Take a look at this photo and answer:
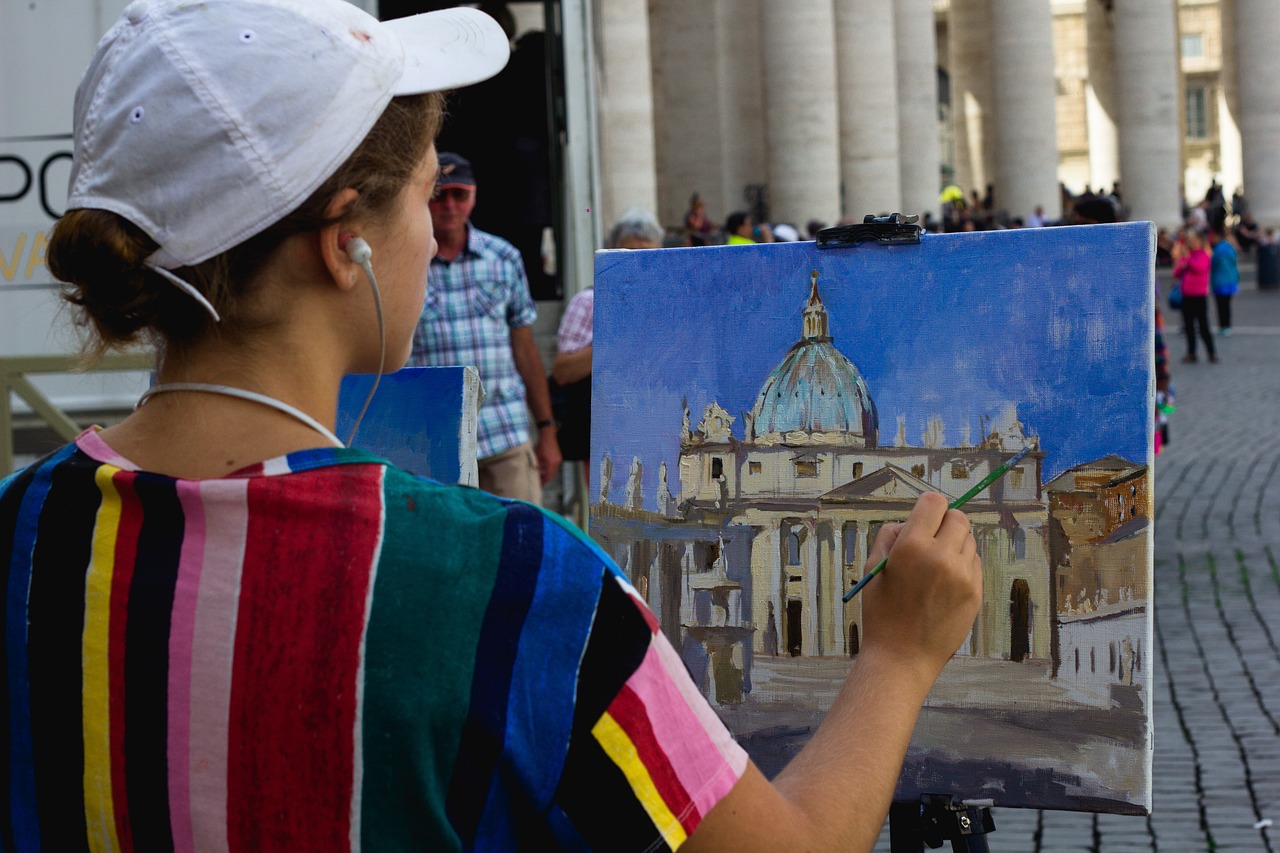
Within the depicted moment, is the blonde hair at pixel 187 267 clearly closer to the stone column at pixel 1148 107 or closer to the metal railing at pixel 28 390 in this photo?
the metal railing at pixel 28 390

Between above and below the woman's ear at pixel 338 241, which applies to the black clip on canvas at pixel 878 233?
above

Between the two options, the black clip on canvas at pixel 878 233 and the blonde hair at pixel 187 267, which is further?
the black clip on canvas at pixel 878 233

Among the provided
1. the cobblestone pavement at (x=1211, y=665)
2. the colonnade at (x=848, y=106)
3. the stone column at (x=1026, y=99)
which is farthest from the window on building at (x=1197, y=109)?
the cobblestone pavement at (x=1211, y=665)

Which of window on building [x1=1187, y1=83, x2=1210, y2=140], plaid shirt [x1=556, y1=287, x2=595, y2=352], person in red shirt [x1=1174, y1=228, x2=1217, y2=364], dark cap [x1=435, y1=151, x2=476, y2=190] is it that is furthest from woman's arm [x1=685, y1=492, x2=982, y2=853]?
window on building [x1=1187, y1=83, x2=1210, y2=140]

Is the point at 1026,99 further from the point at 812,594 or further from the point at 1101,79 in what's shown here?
the point at 812,594

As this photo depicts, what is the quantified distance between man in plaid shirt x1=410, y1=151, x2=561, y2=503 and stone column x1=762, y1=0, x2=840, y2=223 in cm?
1861

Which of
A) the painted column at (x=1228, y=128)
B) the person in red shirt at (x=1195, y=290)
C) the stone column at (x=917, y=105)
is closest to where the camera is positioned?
the person in red shirt at (x=1195, y=290)

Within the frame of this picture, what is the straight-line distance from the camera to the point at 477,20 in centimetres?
130

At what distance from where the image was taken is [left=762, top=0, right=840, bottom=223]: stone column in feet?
76.5

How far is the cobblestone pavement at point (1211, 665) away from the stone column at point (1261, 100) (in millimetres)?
21147

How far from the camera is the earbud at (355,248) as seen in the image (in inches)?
44.9

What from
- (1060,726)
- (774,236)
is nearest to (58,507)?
(1060,726)

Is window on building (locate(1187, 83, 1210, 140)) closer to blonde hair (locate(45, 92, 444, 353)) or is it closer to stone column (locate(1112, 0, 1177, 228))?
stone column (locate(1112, 0, 1177, 228))

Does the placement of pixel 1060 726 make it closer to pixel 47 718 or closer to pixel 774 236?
pixel 47 718
